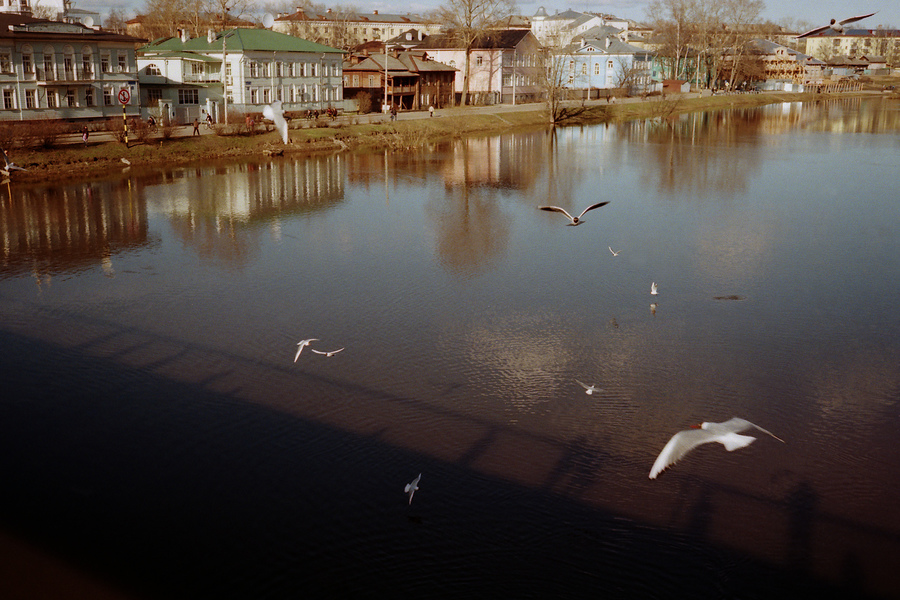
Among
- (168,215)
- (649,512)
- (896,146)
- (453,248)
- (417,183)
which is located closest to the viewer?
(649,512)

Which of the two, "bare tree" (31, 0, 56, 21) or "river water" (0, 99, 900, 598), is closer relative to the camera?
"river water" (0, 99, 900, 598)

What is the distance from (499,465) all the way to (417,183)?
20.5m

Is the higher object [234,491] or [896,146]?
[896,146]

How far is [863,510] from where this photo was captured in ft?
29.2

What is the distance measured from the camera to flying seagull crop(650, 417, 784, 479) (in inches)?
352

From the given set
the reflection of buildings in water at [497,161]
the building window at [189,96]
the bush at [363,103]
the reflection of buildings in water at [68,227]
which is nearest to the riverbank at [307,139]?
the bush at [363,103]

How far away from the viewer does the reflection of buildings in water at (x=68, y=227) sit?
18.2 m

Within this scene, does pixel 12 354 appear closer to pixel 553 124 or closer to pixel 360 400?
pixel 360 400

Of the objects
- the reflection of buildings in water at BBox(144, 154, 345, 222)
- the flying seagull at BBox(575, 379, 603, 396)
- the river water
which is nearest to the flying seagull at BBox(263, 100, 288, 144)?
the reflection of buildings in water at BBox(144, 154, 345, 222)

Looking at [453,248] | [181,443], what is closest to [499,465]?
[181,443]

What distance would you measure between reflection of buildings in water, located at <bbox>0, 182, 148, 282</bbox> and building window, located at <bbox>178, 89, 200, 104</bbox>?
50.9 ft

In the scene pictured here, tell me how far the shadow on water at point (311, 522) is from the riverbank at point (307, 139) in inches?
863

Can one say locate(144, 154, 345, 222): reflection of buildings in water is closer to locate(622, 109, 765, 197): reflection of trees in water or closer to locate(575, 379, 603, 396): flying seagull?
locate(622, 109, 765, 197): reflection of trees in water

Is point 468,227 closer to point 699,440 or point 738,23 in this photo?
point 699,440
